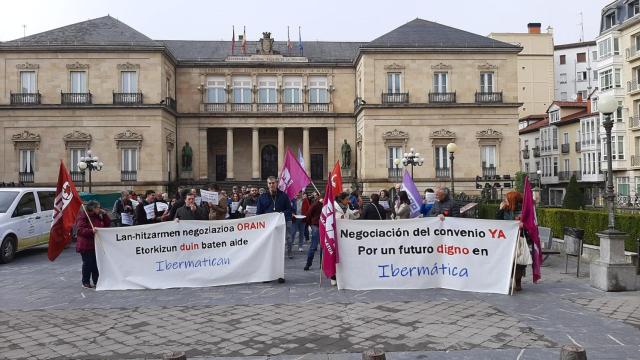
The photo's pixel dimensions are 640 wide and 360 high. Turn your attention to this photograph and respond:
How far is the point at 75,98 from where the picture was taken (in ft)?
120

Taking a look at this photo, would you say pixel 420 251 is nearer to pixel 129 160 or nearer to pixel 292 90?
pixel 129 160

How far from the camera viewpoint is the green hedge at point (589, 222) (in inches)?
478

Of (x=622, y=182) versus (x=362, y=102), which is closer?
(x=362, y=102)

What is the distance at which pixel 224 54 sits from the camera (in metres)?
44.3

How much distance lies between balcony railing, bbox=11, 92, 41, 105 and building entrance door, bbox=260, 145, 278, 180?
1803 centimetres

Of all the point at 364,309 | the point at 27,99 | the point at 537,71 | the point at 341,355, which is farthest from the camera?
the point at 537,71

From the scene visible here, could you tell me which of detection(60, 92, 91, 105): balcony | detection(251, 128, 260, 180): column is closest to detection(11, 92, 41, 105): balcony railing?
detection(60, 92, 91, 105): balcony

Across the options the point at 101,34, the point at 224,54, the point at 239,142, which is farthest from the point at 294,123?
the point at 101,34

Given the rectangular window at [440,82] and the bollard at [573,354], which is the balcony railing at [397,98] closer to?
the rectangular window at [440,82]

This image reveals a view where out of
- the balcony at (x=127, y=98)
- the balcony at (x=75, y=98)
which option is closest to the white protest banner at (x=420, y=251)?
the balcony at (x=127, y=98)

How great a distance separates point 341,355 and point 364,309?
2146mm

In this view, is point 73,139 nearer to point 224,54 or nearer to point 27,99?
point 27,99

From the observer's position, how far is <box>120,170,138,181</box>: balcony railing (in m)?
36.7

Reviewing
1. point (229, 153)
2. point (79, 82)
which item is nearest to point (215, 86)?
point (229, 153)
